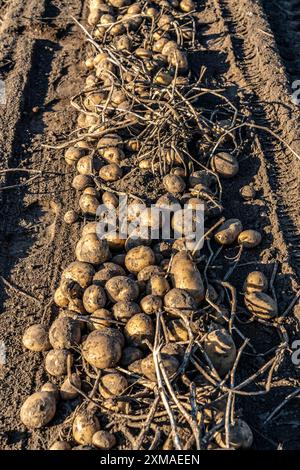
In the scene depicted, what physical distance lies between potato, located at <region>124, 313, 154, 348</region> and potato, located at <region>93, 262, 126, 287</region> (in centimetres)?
35

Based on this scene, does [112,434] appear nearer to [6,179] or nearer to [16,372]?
[16,372]

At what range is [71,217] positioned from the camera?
365 cm

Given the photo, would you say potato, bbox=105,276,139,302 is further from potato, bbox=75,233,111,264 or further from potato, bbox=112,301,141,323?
potato, bbox=75,233,111,264

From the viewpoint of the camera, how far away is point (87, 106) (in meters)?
4.42

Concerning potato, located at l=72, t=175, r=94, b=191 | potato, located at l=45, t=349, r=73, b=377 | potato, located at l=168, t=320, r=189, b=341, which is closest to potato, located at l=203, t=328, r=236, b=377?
potato, located at l=168, t=320, r=189, b=341

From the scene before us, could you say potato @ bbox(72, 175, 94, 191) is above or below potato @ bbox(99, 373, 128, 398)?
above

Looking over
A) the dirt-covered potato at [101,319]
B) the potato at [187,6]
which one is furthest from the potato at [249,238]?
the potato at [187,6]

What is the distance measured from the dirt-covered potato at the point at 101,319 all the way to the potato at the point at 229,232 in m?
0.97

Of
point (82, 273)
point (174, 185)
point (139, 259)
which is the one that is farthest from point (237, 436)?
point (174, 185)

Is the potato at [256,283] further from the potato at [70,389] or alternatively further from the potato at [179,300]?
the potato at [70,389]

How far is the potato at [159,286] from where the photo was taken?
2934 mm

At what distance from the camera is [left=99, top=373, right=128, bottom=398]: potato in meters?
2.64

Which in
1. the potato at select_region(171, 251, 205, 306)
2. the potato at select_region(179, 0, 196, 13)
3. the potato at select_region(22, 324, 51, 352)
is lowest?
the potato at select_region(22, 324, 51, 352)
